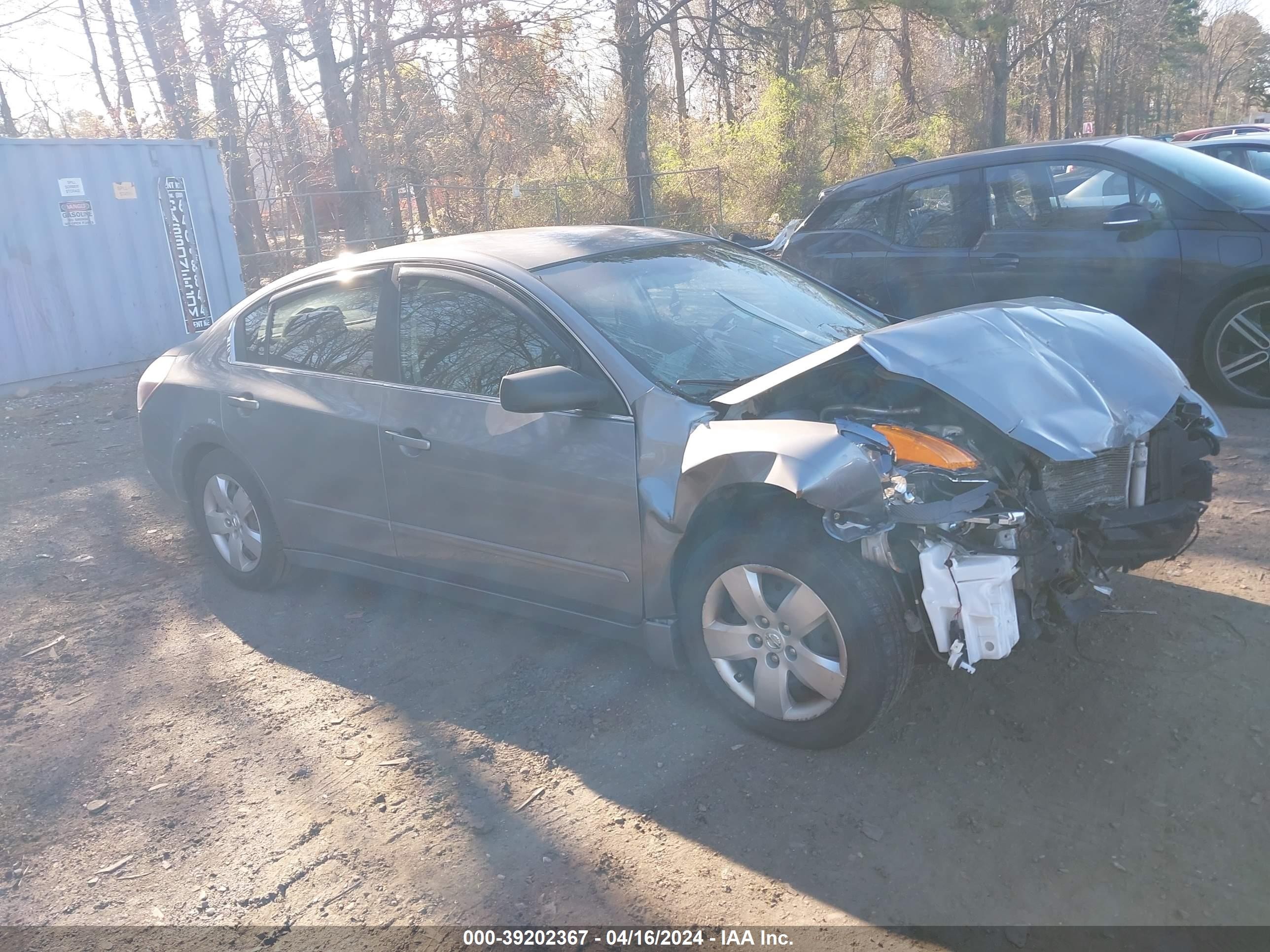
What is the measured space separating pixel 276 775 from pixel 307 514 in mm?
1461

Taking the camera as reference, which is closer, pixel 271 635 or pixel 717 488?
pixel 717 488

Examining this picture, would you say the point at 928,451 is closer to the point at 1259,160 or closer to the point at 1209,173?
the point at 1209,173

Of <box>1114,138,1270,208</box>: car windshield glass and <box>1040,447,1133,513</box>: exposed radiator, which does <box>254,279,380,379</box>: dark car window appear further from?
<box>1114,138,1270,208</box>: car windshield glass

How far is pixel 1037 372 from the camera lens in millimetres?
3359

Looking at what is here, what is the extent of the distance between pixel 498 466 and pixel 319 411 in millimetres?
1114

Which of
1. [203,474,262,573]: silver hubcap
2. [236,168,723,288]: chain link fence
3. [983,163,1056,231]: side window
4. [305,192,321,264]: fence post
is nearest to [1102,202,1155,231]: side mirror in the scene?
[983,163,1056,231]: side window

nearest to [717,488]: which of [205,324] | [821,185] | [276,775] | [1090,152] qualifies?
[276,775]

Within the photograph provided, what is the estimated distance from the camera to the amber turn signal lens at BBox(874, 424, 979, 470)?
315 cm

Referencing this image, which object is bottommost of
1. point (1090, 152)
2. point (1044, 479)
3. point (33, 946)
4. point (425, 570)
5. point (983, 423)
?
point (33, 946)

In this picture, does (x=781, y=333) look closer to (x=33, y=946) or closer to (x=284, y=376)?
(x=284, y=376)

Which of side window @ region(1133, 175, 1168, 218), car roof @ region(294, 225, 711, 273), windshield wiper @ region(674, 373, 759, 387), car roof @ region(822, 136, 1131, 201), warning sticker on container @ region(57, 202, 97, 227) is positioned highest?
warning sticker on container @ region(57, 202, 97, 227)

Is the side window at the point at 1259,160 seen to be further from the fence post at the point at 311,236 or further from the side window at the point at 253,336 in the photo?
the fence post at the point at 311,236

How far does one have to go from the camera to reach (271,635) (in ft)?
15.6

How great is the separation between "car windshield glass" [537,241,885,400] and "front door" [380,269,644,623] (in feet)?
0.75
